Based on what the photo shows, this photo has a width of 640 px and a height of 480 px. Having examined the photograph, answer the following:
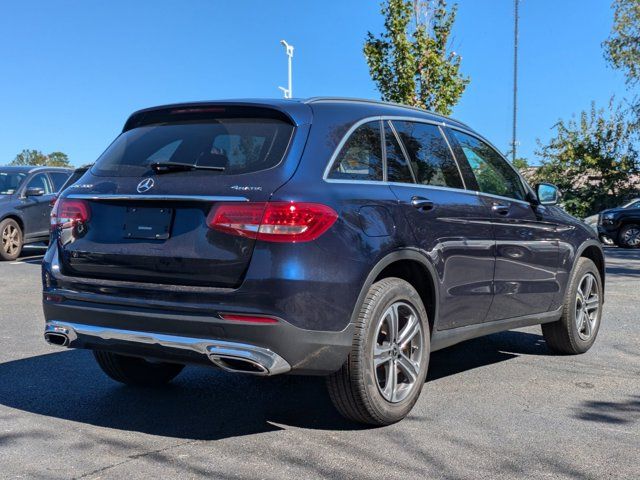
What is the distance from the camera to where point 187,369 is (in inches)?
225

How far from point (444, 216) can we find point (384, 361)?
3.36 feet

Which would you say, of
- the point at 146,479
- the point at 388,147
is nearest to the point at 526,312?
the point at 388,147

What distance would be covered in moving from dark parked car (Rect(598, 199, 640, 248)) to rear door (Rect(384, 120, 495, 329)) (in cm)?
2034

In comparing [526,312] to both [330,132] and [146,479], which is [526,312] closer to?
[330,132]

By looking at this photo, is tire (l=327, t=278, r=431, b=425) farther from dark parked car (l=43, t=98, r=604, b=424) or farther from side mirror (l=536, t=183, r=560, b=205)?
side mirror (l=536, t=183, r=560, b=205)

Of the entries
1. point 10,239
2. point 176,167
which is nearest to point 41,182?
point 10,239

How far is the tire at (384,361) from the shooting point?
3.90m

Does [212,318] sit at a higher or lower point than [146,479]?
higher

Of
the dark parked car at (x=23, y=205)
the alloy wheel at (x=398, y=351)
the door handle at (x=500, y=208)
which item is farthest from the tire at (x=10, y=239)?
the alloy wheel at (x=398, y=351)

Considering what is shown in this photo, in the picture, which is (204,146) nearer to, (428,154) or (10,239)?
(428,154)

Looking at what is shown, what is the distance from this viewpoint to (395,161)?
14.8 ft

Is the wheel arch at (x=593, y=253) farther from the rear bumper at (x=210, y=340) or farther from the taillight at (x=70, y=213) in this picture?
the taillight at (x=70, y=213)

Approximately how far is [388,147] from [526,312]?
1869 millimetres

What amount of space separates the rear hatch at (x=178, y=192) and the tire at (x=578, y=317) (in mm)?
3159
